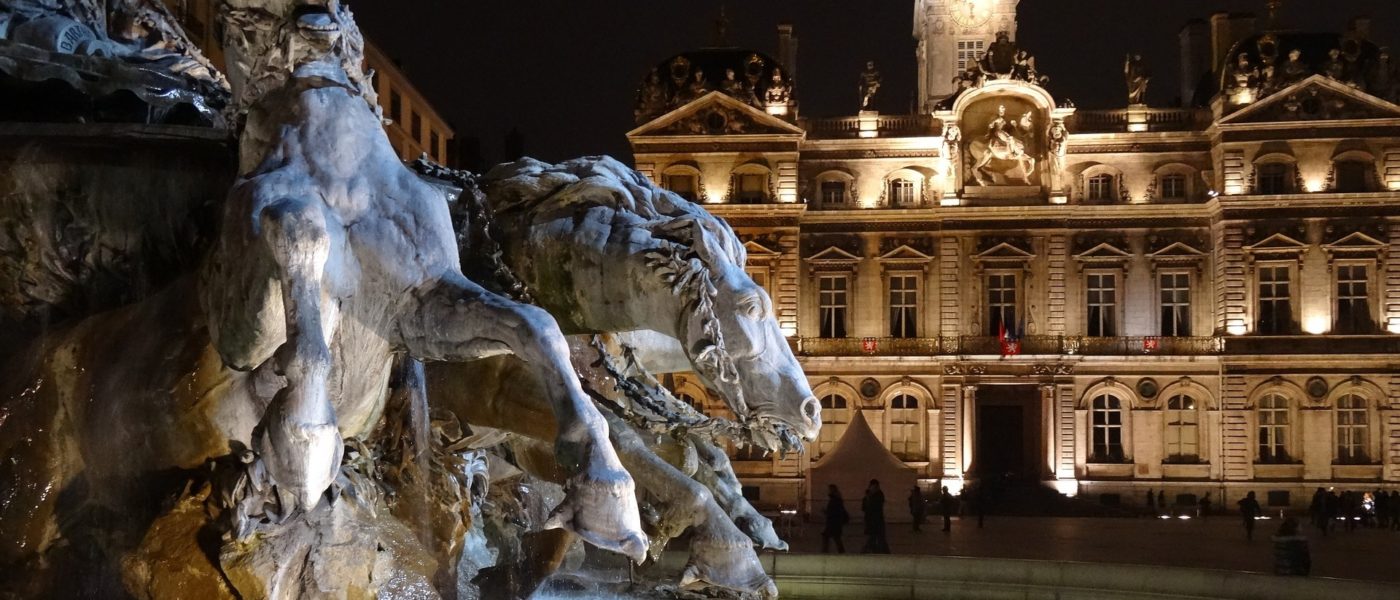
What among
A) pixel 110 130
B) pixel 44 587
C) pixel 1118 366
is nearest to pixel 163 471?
pixel 44 587

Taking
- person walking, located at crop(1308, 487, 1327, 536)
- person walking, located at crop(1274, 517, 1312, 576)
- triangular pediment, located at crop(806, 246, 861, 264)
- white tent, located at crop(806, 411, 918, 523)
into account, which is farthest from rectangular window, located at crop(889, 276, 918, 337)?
person walking, located at crop(1274, 517, 1312, 576)

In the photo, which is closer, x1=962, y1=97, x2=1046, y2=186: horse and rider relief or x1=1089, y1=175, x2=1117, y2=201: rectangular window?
x1=962, y1=97, x2=1046, y2=186: horse and rider relief

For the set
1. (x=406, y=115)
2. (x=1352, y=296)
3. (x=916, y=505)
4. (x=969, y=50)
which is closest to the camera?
(x=916, y=505)

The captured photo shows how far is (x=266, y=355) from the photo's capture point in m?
4.34

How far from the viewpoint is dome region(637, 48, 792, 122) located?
1577 inches

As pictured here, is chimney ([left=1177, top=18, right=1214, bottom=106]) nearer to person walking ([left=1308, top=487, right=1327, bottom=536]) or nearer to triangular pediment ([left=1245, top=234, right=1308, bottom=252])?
triangular pediment ([left=1245, top=234, right=1308, bottom=252])

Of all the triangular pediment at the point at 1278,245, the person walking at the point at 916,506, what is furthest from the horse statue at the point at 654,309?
the triangular pediment at the point at 1278,245

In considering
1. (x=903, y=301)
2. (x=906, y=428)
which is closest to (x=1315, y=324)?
(x=903, y=301)

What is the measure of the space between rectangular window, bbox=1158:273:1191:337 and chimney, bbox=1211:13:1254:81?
7.90m

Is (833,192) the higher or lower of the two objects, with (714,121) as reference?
lower

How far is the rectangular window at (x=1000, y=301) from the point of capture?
1565 inches

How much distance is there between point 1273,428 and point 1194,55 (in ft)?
48.4

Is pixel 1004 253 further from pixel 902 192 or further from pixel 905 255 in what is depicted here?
pixel 902 192

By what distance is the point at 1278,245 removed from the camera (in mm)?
38500
